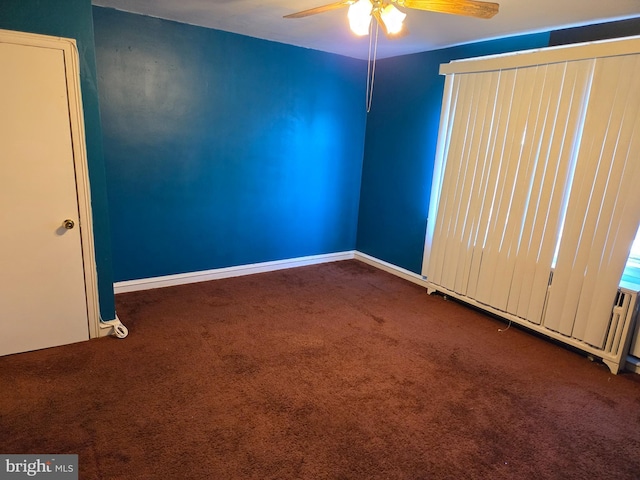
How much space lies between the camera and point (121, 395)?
2.35m

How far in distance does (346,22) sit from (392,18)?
1.32 meters

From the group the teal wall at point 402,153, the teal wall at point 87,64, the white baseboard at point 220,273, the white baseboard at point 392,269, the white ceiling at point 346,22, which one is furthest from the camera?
the white baseboard at point 392,269

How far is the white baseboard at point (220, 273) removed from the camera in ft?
12.4

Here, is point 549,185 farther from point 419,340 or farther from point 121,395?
point 121,395

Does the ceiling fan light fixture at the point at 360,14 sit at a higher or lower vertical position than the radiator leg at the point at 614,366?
higher

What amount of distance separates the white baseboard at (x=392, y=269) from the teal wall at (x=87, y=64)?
2915 mm

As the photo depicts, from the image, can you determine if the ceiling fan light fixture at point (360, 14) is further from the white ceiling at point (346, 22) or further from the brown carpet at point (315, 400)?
A: the brown carpet at point (315, 400)

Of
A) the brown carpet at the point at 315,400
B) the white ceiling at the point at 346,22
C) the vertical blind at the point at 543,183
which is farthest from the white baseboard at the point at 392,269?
the white ceiling at the point at 346,22

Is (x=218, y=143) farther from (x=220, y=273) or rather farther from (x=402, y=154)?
(x=402, y=154)

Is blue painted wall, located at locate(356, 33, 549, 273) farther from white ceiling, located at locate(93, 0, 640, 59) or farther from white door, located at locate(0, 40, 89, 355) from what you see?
white door, located at locate(0, 40, 89, 355)

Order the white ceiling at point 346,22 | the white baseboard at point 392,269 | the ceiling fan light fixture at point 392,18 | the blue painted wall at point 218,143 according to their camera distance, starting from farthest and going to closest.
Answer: the white baseboard at point 392,269, the blue painted wall at point 218,143, the white ceiling at point 346,22, the ceiling fan light fixture at point 392,18

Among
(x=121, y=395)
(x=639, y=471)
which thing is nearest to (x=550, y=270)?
(x=639, y=471)

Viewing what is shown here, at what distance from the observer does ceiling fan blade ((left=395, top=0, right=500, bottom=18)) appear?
1.82 metres

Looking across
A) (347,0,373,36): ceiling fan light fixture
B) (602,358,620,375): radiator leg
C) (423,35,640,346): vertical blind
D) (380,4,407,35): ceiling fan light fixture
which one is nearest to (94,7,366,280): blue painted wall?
(423,35,640,346): vertical blind
